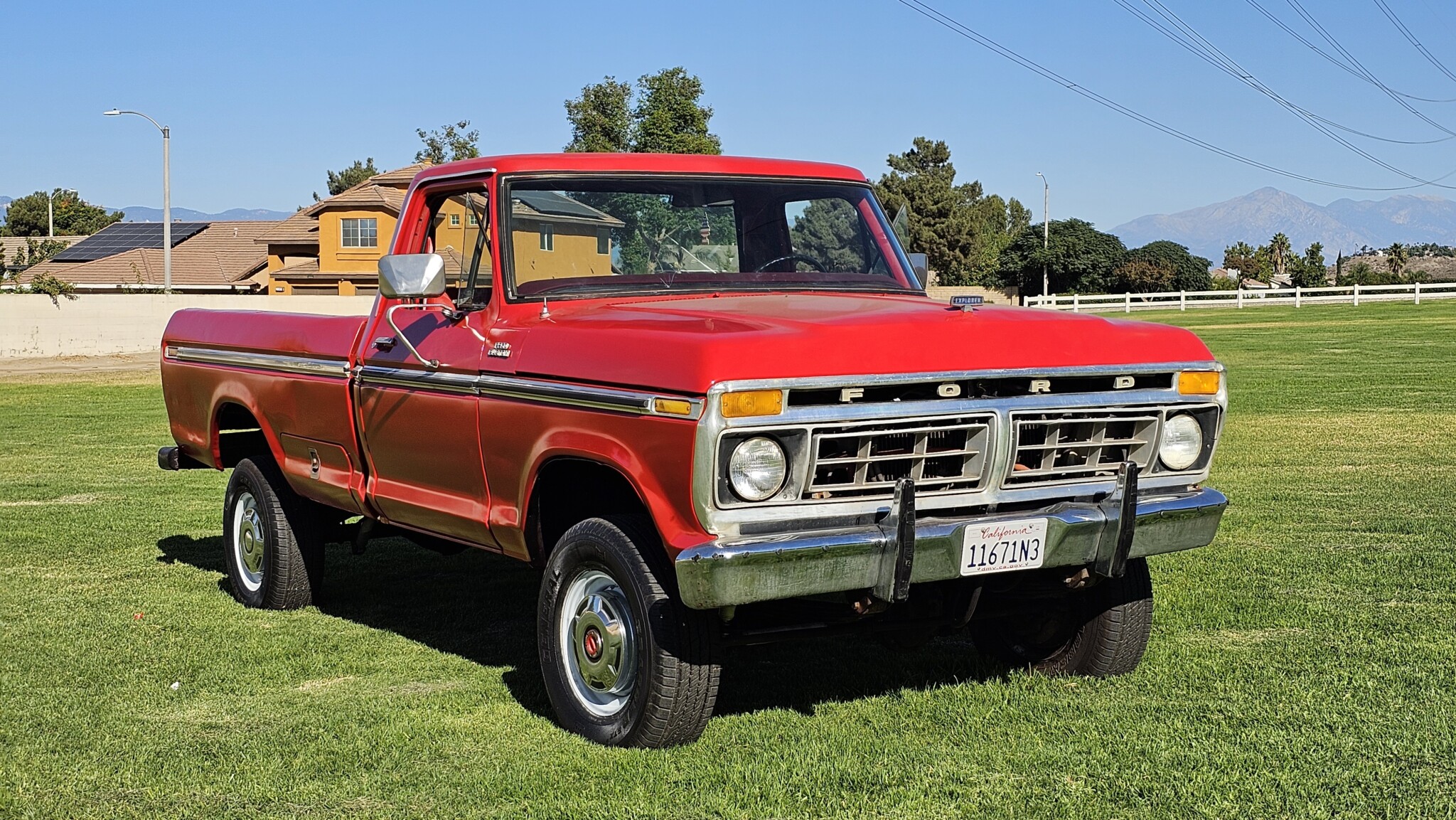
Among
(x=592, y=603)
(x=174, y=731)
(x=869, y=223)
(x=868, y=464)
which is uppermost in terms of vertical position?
(x=869, y=223)

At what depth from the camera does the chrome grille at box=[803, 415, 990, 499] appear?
511 cm

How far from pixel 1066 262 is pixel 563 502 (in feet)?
270

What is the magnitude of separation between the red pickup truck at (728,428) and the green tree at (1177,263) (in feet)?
266

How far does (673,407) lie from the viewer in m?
5.02

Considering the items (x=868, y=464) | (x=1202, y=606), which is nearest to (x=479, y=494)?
(x=868, y=464)

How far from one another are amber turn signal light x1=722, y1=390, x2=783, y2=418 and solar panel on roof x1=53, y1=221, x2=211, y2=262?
78090 millimetres

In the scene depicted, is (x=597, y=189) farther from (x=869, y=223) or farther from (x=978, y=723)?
(x=978, y=723)

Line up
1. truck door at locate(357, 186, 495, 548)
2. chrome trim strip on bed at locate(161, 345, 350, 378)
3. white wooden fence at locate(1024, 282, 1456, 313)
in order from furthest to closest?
white wooden fence at locate(1024, 282, 1456, 313)
chrome trim strip on bed at locate(161, 345, 350, 378)
truck door at locate(357, 186, 495, 548)

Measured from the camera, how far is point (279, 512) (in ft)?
27.2

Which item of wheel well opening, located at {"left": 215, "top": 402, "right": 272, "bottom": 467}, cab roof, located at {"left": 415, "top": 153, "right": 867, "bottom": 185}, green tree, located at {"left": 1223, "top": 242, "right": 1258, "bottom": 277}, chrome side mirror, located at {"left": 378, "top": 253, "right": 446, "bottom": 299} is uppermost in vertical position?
green tree, located at {"left": 1223, "top": 242, "right": 1258, "bottom": 277}

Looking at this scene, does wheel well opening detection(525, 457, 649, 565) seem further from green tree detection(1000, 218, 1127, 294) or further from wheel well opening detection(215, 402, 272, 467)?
green tree detection(1000, 218, 1127, 294)

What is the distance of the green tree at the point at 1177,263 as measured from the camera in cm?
8612

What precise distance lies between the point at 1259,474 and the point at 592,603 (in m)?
8.45

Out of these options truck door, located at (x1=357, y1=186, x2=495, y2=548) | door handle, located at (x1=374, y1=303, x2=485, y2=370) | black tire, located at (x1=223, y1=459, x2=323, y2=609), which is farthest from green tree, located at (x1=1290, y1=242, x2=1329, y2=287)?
door handle, located at (x1=374, y1=303, x2=485, y2=370)
